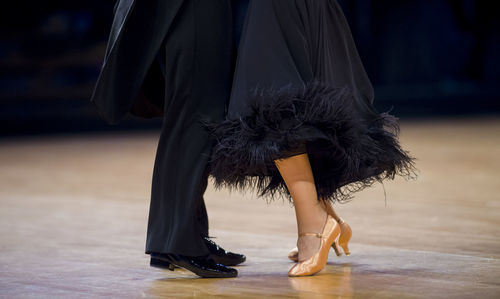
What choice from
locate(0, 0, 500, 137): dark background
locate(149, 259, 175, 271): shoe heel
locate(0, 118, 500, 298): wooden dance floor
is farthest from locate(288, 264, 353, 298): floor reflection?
locate(0, 0, 500, 137): dark background

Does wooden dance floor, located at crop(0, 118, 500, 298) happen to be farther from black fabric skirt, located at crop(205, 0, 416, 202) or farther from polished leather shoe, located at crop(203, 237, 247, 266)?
black fabric skirt, located at crop(205, 0, 416, 202)

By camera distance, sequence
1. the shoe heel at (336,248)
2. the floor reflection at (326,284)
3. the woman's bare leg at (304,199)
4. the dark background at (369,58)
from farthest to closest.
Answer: the dark background at (369,58), the shoe heel at (336,248), the woman's bare leg at (304,199), the floor reflection at (326,284)

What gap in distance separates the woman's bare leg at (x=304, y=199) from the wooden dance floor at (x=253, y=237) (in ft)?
0.26

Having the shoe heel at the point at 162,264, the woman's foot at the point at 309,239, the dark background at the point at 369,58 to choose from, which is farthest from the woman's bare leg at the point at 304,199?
the dark background at the point at 369,58

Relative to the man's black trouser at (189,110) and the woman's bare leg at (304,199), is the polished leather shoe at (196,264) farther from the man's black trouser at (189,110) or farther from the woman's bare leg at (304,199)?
the woman's bare leg at (304,199)

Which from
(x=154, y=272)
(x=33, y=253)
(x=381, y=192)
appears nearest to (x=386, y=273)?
(x=154, y=272)

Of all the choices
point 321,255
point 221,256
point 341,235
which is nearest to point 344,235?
point 341,235

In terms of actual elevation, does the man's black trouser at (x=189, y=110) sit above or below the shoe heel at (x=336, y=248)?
above

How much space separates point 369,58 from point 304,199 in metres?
6.88

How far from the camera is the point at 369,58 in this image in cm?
840

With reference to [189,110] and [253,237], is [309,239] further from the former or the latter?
[253,237]

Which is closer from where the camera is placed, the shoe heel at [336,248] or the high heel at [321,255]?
the high heel at [321,255]

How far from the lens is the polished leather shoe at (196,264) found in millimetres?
1703

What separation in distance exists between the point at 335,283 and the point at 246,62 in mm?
508
